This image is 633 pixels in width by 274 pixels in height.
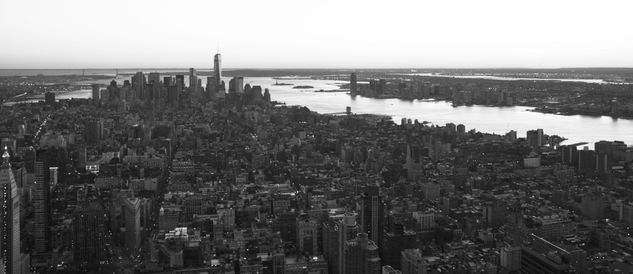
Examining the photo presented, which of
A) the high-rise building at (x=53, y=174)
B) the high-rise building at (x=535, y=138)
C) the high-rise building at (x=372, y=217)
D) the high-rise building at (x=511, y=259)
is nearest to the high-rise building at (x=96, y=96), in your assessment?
the high-rise building at (x=53, y=174)

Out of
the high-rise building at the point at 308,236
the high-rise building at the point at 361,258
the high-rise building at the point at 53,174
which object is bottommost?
the high-rise building at the point at 308,236

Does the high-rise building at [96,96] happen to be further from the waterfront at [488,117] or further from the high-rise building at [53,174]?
the high-rise building at [53,174]

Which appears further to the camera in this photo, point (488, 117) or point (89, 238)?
point (488, 117)

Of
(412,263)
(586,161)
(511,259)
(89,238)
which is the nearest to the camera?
(511,259)

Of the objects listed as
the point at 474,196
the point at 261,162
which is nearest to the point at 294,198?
the point at 474,196

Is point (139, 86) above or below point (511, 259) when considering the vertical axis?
above

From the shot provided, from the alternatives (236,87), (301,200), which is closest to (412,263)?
(301,200)

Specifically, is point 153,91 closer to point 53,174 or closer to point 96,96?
point 96,96
